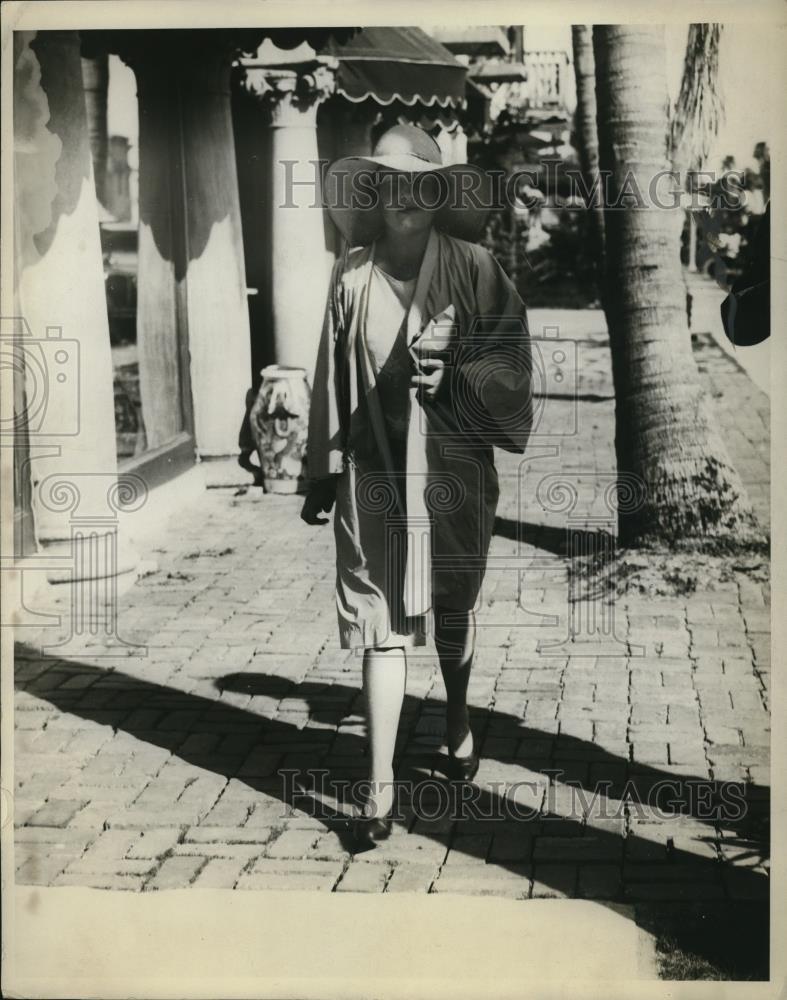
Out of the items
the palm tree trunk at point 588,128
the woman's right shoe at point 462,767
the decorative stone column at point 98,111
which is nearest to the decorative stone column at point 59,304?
the decorative stone column at point 98,111

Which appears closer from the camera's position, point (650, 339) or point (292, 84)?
point (292, 84)

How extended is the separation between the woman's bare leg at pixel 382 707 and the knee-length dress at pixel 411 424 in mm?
58

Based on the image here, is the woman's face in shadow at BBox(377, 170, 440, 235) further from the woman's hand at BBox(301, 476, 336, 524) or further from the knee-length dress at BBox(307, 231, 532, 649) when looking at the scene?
the woman's hand at BBox(301, 476, 336, 524)

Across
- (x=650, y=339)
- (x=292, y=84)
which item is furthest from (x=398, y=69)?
(x=650, y=339)

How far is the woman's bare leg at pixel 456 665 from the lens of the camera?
531 centimetres

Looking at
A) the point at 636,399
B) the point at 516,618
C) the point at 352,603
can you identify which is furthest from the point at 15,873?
the point at 636,399

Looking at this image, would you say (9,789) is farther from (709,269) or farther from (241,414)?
(709,269)

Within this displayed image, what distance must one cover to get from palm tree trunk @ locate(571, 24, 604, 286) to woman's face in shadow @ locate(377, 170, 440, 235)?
22.4 inches

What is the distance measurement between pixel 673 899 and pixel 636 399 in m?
1.88

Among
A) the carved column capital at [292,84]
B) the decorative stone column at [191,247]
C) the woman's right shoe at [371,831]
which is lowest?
the woman's right shoe at [371,831]

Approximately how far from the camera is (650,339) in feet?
18.8

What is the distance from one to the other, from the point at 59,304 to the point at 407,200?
4.12 feet

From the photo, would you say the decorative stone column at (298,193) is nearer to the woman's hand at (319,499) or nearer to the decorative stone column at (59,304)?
the woman's hand at (319,499)

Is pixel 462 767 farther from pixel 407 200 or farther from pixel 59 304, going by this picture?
pixel 59 304
